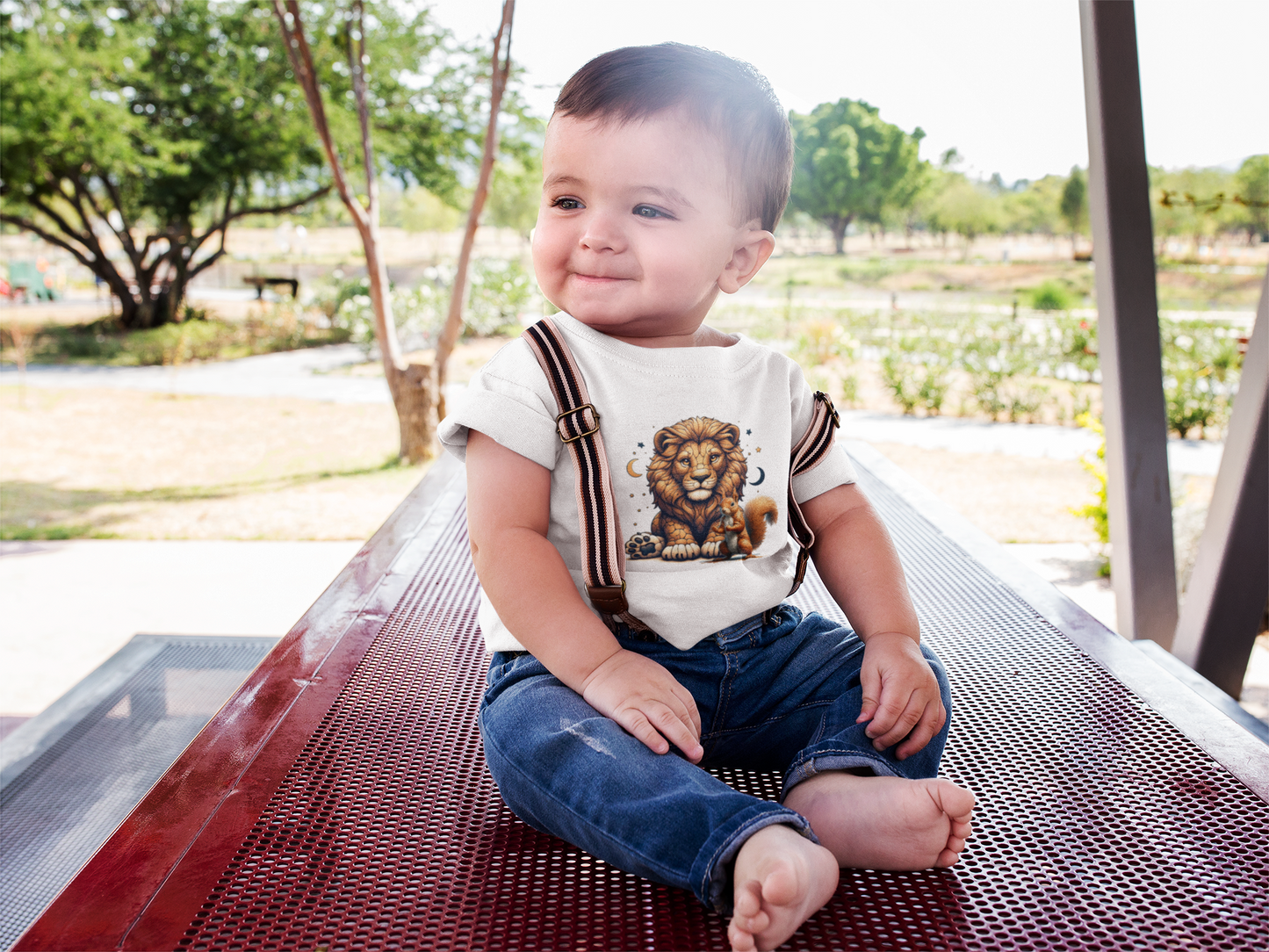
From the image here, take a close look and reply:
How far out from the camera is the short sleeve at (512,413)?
3.17 ft

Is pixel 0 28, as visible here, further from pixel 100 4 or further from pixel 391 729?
pixel 391 729

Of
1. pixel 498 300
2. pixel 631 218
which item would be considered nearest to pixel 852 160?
pixel 498 300

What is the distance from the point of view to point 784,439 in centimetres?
108

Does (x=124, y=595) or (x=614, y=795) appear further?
(x=124, y=595)

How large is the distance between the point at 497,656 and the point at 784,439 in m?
0.40

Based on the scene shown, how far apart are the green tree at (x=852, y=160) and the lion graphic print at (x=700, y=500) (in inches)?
272

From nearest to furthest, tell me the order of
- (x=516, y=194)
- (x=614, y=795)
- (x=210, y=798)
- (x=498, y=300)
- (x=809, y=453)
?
(x=614, y=795) < (x=210, y=798) < (x=809, y=453) < (x=498, y=300) < (x=516, y=194)

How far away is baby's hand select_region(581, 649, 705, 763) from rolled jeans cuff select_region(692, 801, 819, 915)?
10 centimetres

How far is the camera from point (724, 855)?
73cm

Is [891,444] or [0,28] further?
[0,28]

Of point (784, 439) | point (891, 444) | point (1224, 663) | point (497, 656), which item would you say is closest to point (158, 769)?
point (497, 656)

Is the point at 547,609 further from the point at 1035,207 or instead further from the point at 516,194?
the point at 516,194

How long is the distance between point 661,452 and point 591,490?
0.31 ft

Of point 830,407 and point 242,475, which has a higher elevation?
point 830,407
